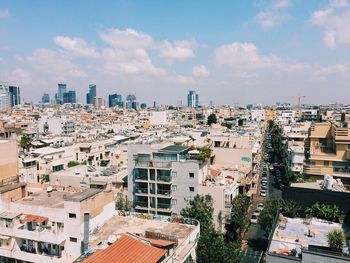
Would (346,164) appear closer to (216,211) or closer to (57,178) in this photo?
(216,211)

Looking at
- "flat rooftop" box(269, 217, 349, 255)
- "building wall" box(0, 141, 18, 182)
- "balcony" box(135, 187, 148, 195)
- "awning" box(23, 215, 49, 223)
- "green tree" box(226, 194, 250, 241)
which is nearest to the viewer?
"flat rooftop" box(269, 217, 349, 255)

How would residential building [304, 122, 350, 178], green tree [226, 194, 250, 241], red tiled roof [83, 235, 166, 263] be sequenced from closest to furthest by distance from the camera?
red tiled roof [83, 235, 166, 263] < green tree [226, 194, 250, 241] < residential building [304, 122, 350, 178]

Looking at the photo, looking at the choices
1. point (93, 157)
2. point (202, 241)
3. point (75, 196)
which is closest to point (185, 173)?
point (202, 241)

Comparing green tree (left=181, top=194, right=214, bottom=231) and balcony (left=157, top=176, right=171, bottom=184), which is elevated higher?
balcony (left=157, top=176, right=171, bottom=184)

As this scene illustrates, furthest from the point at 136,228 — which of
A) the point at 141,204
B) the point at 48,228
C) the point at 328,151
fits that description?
the point at 328,151

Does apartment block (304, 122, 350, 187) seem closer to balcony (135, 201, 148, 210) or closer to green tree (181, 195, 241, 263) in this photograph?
green tree (181, 195, 241, 263)

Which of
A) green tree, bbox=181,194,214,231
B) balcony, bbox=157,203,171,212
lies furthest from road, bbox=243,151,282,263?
balcony, bbox=157,203,171,212

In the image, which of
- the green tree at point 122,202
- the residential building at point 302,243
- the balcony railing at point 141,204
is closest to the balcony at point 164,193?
the balcony railing at point 141,204

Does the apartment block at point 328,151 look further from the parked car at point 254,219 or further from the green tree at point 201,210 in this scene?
the green tree at point 201,210
